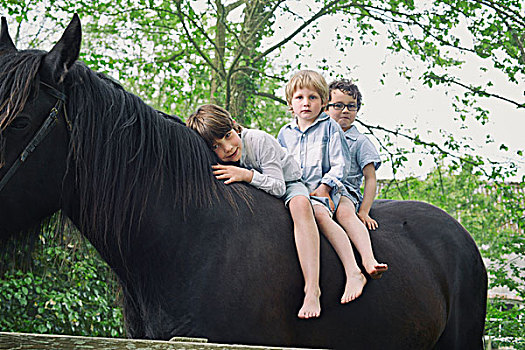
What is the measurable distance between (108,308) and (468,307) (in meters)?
4.11

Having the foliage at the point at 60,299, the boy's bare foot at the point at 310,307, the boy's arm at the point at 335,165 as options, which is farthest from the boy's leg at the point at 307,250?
the foliage at the point at 60,299

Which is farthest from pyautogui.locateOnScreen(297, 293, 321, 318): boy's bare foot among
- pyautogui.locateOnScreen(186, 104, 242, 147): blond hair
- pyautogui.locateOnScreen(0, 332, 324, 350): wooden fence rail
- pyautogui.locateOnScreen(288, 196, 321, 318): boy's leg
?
pyautogui.locateOnScreen(0, 332, 324, 350): wooden fence rail

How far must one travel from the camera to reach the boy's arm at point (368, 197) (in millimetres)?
3197

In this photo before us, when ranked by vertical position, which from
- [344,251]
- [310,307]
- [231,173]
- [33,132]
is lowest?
[310,307]

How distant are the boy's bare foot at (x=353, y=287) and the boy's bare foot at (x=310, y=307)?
21 cm

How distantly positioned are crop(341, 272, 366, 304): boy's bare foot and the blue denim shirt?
Answer: 0.60 metres

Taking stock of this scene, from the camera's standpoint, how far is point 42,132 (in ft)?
6.74

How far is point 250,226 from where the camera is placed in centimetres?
242

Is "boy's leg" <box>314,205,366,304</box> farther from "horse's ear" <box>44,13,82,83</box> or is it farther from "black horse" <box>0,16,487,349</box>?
"horse's ear" <box>44,13,82,83</box>

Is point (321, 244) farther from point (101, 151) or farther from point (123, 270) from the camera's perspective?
point (101, 151)

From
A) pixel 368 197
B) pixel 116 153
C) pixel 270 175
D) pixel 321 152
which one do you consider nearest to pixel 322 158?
pixel 321 152

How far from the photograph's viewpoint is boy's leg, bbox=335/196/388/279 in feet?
8.75

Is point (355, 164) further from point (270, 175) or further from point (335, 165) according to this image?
point (270, 175)

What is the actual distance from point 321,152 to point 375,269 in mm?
821
